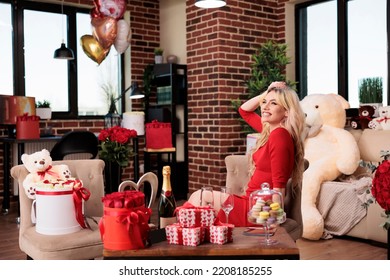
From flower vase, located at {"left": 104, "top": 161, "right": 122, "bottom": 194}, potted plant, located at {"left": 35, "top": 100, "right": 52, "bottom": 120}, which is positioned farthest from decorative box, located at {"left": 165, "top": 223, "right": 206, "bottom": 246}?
potted plant, located at {"left": 35, "top": 100, "right": 52, "bottom": 120}

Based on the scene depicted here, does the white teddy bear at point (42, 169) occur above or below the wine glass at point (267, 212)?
above

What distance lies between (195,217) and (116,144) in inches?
97.5

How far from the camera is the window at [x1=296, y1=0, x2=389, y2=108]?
15.4 feet

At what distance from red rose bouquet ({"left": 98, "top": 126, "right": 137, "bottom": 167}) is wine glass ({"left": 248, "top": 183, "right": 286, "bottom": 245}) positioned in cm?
246

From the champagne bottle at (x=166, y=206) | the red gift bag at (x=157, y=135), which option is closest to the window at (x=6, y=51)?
the red gift bag at (x=157, y=135)

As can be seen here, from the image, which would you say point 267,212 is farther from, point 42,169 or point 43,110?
point 43,110

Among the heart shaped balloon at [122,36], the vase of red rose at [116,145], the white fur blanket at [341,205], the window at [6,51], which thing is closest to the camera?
the white fur blanket at [341,205]

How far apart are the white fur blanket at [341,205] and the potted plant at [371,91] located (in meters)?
1.01

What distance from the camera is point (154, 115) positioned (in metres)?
5.54

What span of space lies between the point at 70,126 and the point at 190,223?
4197 millimetres

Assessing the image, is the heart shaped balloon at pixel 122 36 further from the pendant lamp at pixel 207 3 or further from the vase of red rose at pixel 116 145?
the pendant lamp at pixel 207 3

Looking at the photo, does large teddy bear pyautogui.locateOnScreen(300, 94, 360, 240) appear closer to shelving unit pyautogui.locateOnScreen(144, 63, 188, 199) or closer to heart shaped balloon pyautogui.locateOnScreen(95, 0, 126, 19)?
shelving unit pyautogui.locateOnScreen(144, 63, 188, 199)

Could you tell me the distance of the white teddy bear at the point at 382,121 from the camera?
13.4 ft
